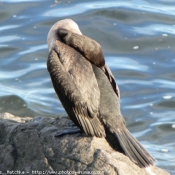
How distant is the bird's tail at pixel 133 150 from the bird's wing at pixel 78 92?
0.61ft

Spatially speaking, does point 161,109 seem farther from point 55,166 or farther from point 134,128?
point 55,166

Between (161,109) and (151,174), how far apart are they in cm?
457

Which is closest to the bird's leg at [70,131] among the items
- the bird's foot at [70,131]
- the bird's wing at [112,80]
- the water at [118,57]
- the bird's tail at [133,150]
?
the bird's foot at [70,131]

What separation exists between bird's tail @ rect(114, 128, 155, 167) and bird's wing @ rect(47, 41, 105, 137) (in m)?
0.19

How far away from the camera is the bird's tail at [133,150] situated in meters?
5.59

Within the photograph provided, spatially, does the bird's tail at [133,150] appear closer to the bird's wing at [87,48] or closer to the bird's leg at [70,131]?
the bird's leg at [70,131]

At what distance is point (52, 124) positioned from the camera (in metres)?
6.09

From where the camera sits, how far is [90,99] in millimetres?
5738

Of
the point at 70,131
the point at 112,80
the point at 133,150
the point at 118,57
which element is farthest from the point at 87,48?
the point at 118,57

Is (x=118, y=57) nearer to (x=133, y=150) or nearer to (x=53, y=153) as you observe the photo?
(x=133, y=150)

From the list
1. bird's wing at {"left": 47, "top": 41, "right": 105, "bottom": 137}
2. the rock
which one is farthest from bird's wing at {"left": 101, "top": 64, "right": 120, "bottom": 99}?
the rock

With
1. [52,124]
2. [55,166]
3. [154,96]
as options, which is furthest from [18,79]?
[55,166]

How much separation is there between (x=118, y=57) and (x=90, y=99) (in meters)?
6.08

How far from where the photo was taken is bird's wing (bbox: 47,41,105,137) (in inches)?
224
